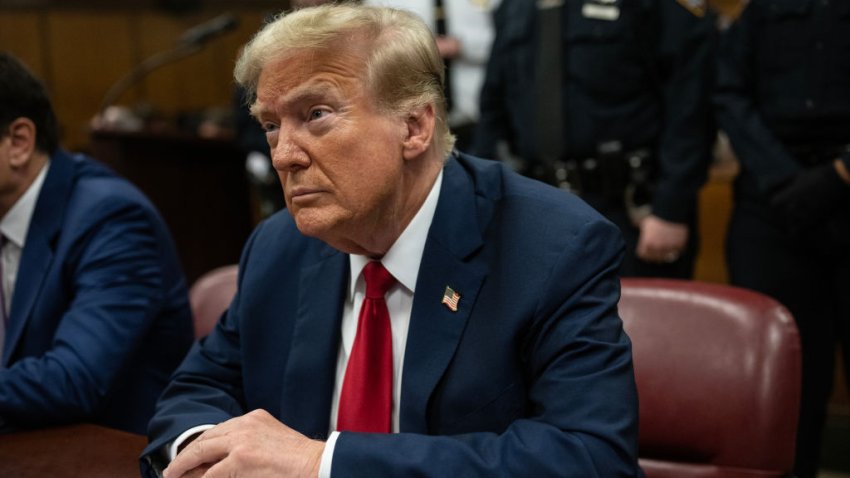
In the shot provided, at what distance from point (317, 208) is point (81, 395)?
0.69 meters

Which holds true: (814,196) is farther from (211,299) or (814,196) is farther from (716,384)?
(211,299)

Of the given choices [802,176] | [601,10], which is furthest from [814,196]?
[601,10]

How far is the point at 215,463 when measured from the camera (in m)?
1.34

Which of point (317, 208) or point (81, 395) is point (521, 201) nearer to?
point (317, 208)

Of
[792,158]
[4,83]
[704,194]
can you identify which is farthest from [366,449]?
[704,194]

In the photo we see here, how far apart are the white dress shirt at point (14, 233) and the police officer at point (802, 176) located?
1751 mm

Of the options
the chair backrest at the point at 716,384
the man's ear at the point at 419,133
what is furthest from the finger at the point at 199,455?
the chair backrest at the point at 716,384

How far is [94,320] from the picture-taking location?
1.96m

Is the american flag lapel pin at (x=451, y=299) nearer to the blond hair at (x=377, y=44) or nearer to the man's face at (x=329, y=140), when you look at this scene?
the man's face at (x=329, y=140)

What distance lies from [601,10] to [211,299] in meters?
1.36

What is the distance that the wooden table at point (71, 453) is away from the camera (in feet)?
4.75

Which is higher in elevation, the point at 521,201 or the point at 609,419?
the point at 521,201

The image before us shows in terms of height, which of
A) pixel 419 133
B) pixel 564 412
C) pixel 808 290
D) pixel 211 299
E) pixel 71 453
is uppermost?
pixel 419 133

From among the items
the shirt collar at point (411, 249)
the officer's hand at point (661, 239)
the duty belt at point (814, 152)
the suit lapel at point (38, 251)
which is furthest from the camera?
the officer's hand at point (661, 239)
